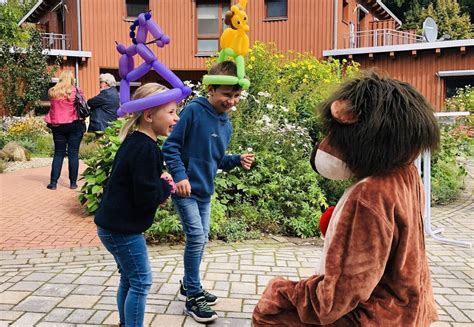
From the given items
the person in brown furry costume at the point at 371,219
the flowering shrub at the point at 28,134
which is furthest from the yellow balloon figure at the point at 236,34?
the flowering shrub at the point at 28,134

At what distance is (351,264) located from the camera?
5.30 ft

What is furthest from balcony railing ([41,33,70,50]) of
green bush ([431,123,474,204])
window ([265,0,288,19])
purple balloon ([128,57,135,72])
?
purple balloon ([128,57,135,72])

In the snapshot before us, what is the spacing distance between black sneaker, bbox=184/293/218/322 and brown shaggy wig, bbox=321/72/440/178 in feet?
6.07

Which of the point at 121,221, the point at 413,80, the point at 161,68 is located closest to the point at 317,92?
the point at 161,68

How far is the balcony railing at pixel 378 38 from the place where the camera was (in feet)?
69.7

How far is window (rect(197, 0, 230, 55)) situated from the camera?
67.2 ft

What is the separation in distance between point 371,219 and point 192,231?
5.84 feet

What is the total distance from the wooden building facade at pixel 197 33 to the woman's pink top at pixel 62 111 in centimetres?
1227

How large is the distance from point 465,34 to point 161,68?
39.7m

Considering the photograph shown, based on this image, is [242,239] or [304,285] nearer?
[304,285]

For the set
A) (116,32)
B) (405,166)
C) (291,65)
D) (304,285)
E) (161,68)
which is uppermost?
(116,32)

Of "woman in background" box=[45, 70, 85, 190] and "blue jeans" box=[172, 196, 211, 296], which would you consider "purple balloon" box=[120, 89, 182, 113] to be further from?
"woman in background" box=[45, 70, 85, 190]

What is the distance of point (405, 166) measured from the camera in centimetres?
179

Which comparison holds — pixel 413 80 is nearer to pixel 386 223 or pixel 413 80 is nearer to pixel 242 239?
pixel 242 239
